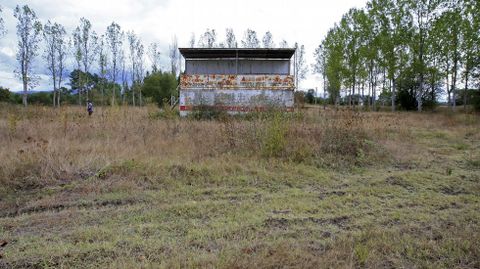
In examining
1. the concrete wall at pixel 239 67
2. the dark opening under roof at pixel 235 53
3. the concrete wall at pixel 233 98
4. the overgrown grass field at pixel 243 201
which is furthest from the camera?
the concrete wall at pixel 239 67

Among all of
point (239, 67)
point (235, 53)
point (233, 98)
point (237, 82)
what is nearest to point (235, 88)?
point (237, 82)

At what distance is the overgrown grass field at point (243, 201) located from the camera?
9.89 ft

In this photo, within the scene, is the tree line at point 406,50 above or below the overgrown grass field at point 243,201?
above

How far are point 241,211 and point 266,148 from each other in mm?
3379

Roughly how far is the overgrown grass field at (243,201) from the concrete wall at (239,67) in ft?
42.5

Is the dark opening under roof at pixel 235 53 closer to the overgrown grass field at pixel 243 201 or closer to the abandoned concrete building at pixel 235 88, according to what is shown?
the abandoned concrete building at pixel 235 88

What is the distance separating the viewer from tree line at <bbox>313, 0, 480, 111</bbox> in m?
25.1

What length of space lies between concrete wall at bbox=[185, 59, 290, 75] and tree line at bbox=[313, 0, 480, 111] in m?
14.4

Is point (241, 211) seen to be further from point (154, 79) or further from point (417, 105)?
point (154, 79)

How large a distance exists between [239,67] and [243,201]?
18.3 metres

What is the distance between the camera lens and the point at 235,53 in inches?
821

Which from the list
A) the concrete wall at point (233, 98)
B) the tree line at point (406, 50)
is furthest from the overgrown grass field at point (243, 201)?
the tree line at point (406, 50)

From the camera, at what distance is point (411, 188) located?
5.52 m

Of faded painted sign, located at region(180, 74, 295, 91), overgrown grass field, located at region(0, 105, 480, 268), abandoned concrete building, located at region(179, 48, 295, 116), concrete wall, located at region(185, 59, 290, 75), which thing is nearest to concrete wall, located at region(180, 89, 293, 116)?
abandoned concrete building, located at region(179, 48, 295, 116)
